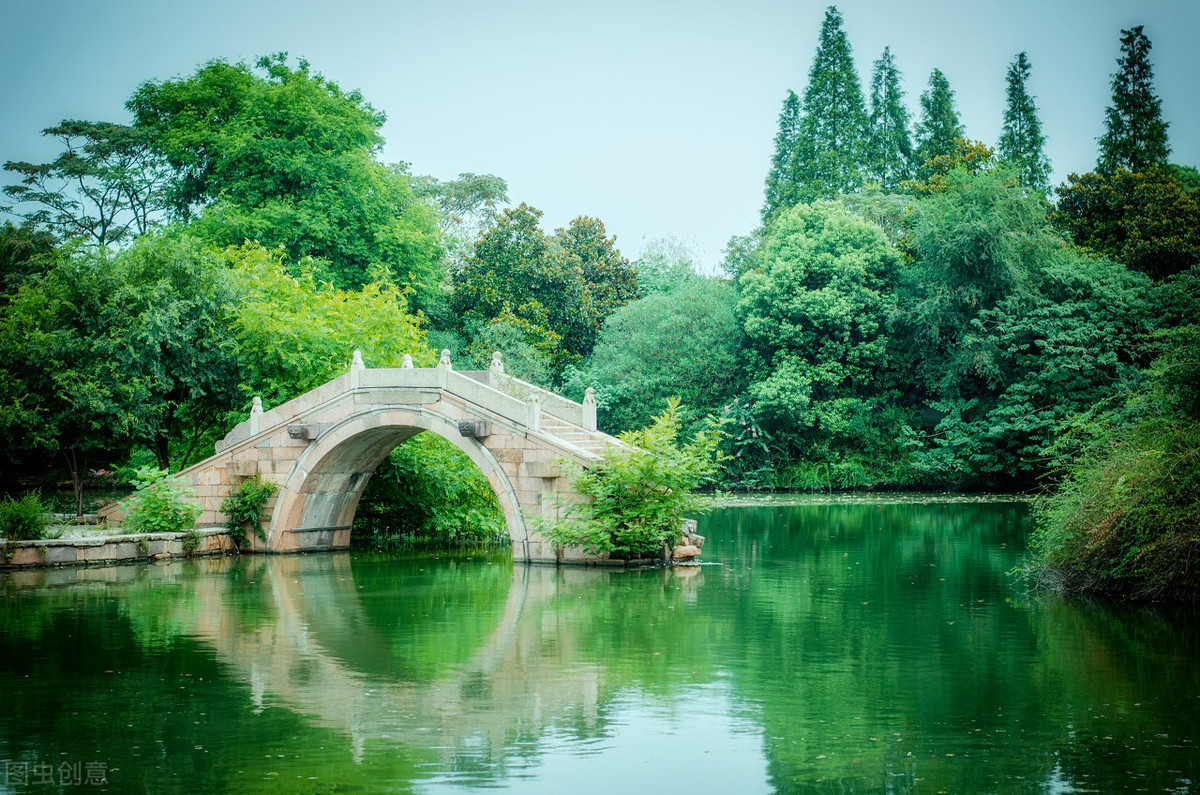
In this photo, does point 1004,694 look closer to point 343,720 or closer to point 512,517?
point 343,720

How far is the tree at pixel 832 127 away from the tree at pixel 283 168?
1674 centimetres

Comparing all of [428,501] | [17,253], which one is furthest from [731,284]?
[17,253]

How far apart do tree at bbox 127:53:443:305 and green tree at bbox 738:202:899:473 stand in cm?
1071

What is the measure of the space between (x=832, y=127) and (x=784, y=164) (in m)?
2.29

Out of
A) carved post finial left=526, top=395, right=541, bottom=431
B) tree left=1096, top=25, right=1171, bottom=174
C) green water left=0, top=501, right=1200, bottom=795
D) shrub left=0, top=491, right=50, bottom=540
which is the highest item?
tree left=1096, top=25, right=1171, bottom=174

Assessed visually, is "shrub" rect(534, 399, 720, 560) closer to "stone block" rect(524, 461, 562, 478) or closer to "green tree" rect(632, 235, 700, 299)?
"stone block" rect(524, 461, 562, 478)

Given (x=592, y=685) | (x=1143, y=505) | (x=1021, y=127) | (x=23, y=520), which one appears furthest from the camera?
(x=1021, y=127)

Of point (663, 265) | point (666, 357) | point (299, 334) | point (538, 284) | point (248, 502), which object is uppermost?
point (663, 265)

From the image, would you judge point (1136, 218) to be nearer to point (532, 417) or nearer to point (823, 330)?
point (823, 330)

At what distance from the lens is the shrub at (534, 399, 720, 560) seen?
1844 centimetres

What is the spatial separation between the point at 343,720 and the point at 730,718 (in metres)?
2.93

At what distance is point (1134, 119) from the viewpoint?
134 ft

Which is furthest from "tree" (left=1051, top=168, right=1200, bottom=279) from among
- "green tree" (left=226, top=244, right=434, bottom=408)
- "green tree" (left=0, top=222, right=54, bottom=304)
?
"green tree" (left=0, top=222, right=54, bottom=304)

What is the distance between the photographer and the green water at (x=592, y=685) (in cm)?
809
